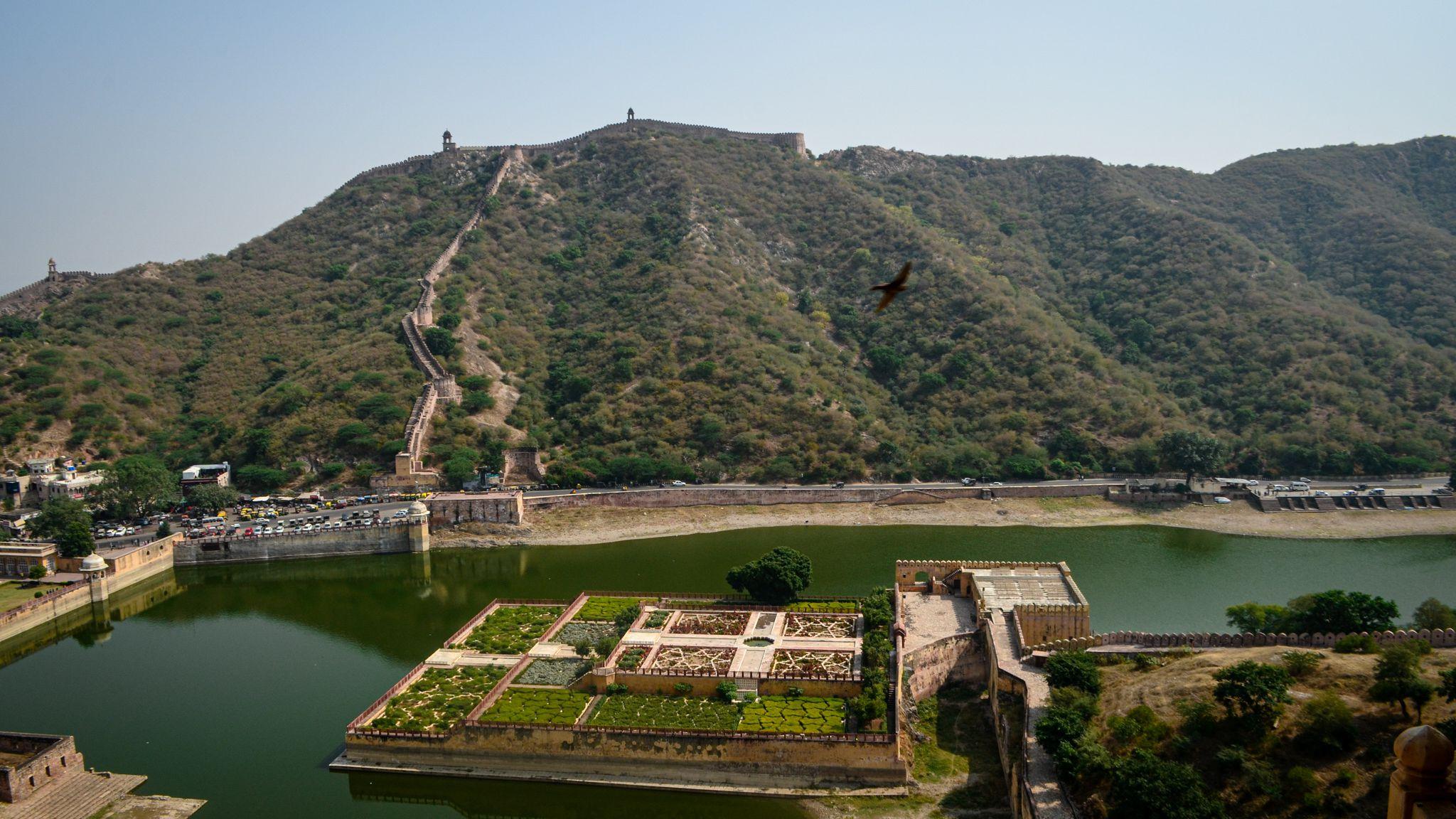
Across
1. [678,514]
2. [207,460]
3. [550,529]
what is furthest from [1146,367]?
[207,460]

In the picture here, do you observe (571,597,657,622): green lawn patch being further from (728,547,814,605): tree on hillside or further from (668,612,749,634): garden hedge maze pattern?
(728,547,814,605): tree on hillside

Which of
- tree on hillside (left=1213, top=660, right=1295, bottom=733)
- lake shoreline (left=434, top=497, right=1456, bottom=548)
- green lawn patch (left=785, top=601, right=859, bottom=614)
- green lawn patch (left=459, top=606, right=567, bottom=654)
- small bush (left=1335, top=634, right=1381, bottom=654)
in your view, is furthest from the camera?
lake shoreline (left=434, top=497, right=1456, bottom=548)

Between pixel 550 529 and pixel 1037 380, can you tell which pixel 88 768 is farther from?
pixel 1037 380

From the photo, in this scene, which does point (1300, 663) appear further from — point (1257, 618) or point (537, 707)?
point (537, 707)

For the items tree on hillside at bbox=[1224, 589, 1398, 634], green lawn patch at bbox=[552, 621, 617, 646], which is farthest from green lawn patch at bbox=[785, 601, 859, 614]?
tree on hillside at bbox=[1224, 589, 1398, 634]

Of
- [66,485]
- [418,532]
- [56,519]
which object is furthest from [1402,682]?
[66,485]

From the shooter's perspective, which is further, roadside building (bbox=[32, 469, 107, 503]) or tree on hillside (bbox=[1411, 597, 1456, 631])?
roadside building (bbox=[32, 469, 107, 503])
